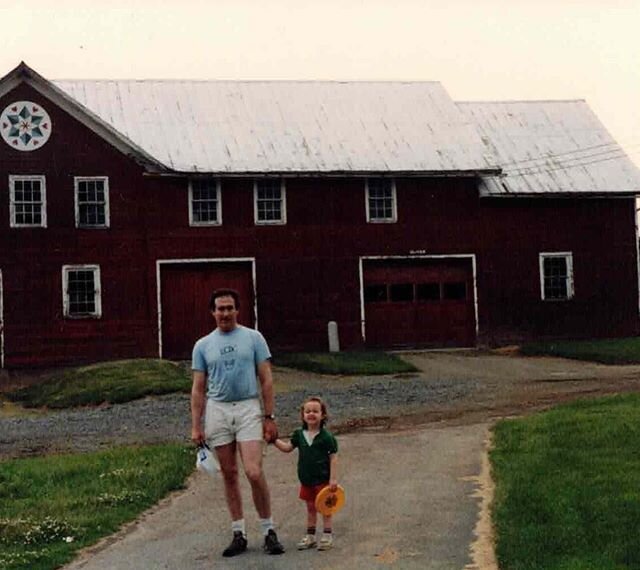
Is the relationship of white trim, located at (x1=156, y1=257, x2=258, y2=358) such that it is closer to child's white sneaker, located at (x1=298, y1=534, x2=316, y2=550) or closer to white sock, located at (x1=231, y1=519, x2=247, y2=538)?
white sock, located at (x1=231, y1=519, x2=247, y2=538)

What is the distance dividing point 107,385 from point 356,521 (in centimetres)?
1493

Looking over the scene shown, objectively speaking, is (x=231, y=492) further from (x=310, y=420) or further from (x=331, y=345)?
(x=331, y=345)

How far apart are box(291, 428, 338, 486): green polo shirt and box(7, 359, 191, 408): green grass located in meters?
14.0

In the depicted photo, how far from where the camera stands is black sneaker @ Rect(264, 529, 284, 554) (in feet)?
29.9

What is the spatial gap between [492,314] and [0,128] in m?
13.9

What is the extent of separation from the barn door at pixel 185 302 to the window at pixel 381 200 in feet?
14.1

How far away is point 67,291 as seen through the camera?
101 ft

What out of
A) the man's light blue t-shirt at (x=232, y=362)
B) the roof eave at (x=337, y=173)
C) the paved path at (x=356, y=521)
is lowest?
the paved path at (x=356, y=521)

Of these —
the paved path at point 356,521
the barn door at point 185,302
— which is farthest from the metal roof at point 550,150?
the paved path at point 356,521

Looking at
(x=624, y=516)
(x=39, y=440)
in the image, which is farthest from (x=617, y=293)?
(x=624, y=516)

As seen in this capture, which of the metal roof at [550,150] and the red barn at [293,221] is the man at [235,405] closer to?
the red barn at [293,221]

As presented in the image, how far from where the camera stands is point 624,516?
9.37 metres

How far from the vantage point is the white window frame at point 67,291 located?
30.6 meters

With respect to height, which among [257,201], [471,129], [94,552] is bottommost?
[94,552]
